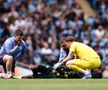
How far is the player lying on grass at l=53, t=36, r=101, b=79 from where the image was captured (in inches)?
710

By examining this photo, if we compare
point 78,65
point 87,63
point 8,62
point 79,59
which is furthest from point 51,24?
point 8,62

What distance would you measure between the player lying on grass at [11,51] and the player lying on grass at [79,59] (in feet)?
3.45

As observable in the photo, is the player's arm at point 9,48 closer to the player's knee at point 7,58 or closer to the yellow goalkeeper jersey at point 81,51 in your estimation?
the player's knee at point 7,58

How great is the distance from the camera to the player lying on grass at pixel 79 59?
59.2 feet

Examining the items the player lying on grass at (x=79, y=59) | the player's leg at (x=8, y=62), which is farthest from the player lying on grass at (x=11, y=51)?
the player lying on grass at (x=79, y=59)

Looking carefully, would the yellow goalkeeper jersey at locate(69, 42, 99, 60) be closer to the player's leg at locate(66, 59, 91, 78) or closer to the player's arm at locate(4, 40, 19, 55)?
the player's leg at locate(66, 59, 91, 78)

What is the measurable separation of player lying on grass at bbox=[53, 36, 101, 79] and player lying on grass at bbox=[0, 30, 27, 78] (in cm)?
105
